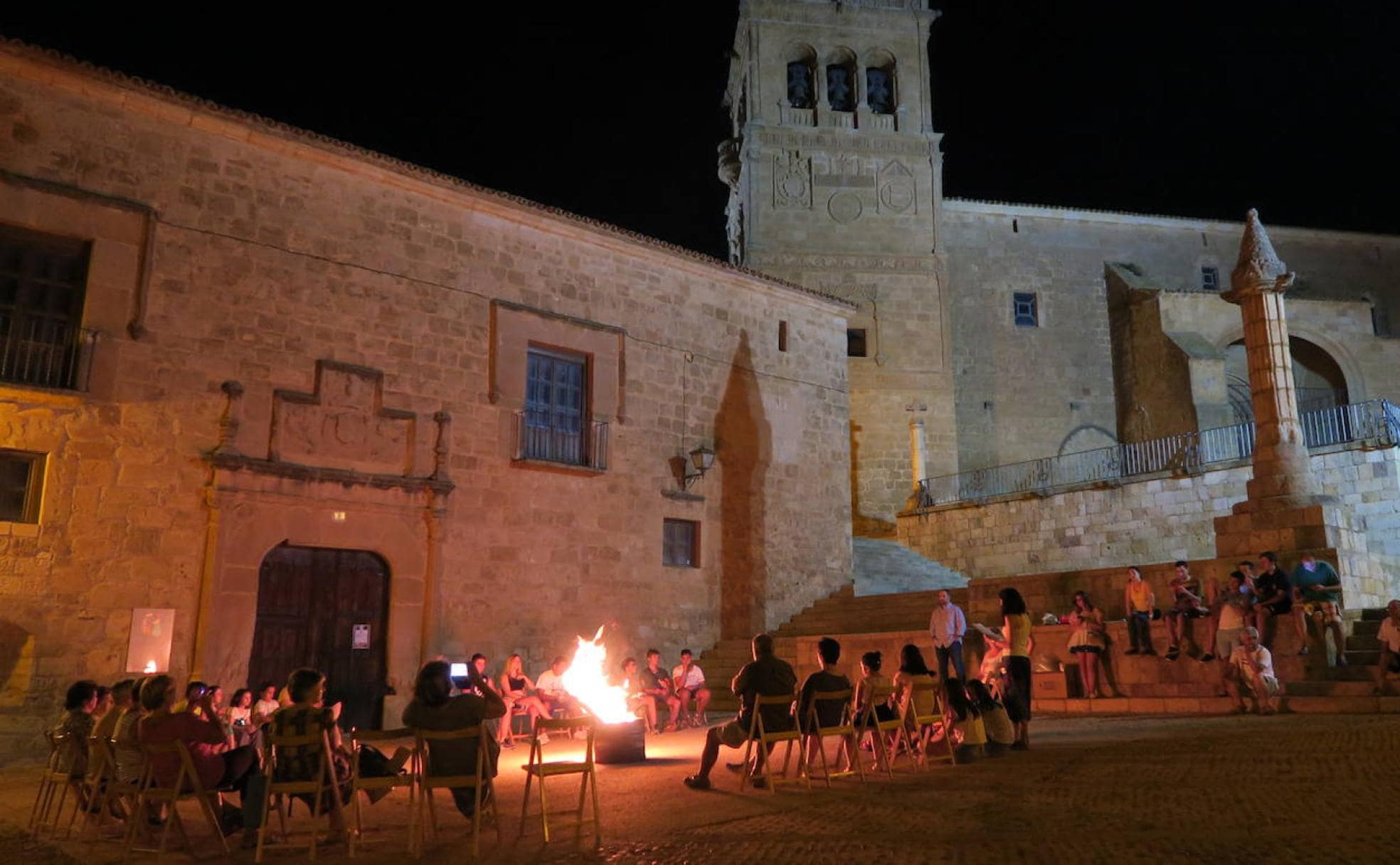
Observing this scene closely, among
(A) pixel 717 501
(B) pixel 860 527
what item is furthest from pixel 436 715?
(B) pixel 860 527

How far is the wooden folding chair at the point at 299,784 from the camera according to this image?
522cm

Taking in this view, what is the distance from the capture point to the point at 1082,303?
26828 millimetres

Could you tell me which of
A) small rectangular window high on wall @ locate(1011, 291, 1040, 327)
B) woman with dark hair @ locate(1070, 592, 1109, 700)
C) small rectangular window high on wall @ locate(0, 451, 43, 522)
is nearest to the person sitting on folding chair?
small rectangular window high on wall @ locate(0, 451, 43, 522)

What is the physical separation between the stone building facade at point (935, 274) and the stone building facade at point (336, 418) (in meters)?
8.25

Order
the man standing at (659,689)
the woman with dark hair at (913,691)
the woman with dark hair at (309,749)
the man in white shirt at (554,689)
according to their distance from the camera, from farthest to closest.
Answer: the man standing at (659,689)
the man in white shirt at (554,689)
the woman with dark hair at (913,691)
the woman with dark hair at (309,749)

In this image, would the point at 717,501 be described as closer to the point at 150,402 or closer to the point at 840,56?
the point at 150,402

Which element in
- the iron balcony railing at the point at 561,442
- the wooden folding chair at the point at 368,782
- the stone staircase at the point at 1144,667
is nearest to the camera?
the wooden folding chair at the point at 368,782

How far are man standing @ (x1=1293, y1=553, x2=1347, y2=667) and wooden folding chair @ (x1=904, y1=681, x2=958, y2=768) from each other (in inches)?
184

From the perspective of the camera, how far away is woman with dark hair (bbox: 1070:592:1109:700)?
37.5ft

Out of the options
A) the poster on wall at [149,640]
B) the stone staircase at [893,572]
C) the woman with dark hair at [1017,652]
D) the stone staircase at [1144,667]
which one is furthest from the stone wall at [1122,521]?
the poster on wall at [149,640]

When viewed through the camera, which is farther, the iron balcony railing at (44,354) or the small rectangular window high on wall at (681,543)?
the small rectangular window high on wall at (681,543)

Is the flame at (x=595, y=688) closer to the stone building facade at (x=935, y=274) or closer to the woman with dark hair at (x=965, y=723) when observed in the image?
the woman with dark hair at (x=965, y=723)

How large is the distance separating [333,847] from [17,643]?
6.38 meters

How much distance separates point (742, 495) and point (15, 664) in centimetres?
968
